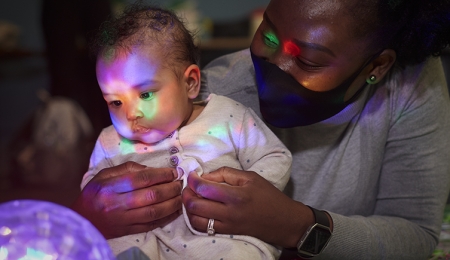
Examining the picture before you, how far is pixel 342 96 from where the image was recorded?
4.44 feet

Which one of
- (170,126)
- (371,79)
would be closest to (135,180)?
(170,126)

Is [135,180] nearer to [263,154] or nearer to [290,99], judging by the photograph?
[263,154]

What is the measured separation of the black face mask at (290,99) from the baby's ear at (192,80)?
159mm

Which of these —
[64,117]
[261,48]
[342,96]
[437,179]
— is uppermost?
[261,48]

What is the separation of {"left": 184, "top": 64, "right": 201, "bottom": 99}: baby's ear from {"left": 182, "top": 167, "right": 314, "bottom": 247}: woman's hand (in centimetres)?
25

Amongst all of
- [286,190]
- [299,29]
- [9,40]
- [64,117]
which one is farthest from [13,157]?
[299,29]

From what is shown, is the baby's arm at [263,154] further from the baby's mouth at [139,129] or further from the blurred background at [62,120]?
the blurred background at [62,120]

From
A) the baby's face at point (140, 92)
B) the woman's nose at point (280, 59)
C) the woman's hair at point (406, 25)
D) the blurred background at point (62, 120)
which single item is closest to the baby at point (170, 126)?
the baby's face at point (140, 92)

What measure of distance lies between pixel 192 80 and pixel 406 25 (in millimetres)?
588

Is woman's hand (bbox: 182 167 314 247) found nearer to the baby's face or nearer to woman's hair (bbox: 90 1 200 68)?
the baby's face

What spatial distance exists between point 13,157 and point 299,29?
265 cm

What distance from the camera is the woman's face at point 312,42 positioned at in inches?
47.4

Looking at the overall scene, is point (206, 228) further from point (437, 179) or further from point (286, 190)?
point (437, 179)

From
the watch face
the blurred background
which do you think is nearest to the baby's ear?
the watch face
